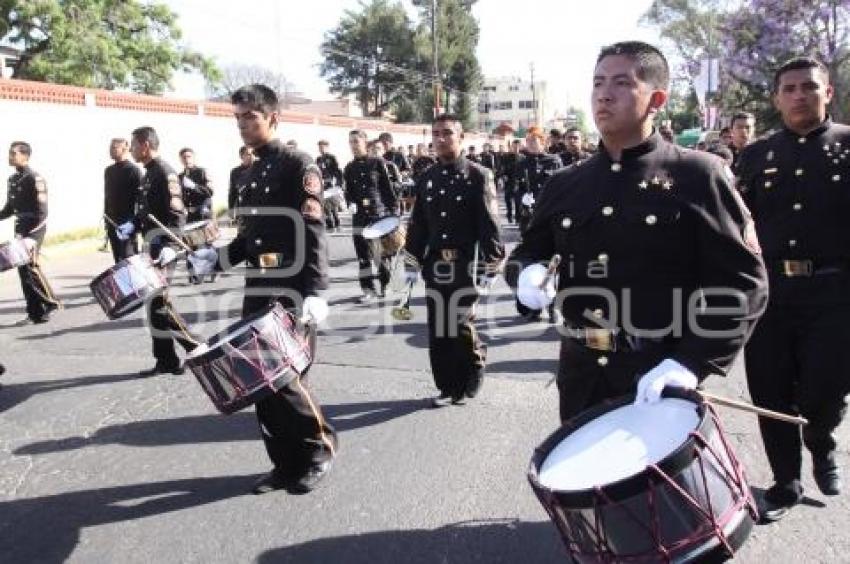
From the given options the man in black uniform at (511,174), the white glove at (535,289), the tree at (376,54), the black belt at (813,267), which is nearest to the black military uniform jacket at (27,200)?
the white glove at (535,289)

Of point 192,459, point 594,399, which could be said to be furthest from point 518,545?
point 192,459

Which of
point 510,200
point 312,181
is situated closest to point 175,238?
point 312,181

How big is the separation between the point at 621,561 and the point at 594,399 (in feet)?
2.30

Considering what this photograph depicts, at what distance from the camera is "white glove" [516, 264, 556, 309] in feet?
8.56

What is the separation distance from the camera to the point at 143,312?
28.2ft

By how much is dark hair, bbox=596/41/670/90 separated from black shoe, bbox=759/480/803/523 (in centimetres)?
211

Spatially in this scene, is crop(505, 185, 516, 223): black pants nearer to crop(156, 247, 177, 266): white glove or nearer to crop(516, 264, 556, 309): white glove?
crop(156, 247, 177, 266): white glove

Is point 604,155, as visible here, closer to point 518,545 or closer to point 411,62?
point 518,545

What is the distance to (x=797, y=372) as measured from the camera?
353cm

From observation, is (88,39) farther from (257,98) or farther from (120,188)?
(257,98)

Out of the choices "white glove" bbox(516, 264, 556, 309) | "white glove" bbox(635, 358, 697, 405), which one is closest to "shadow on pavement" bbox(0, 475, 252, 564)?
"white glove" bbox(516, 264, 556, 309)

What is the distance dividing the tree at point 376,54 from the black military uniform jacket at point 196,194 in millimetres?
44340

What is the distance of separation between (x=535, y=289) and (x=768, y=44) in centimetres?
3399

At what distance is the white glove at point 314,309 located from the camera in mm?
3762
